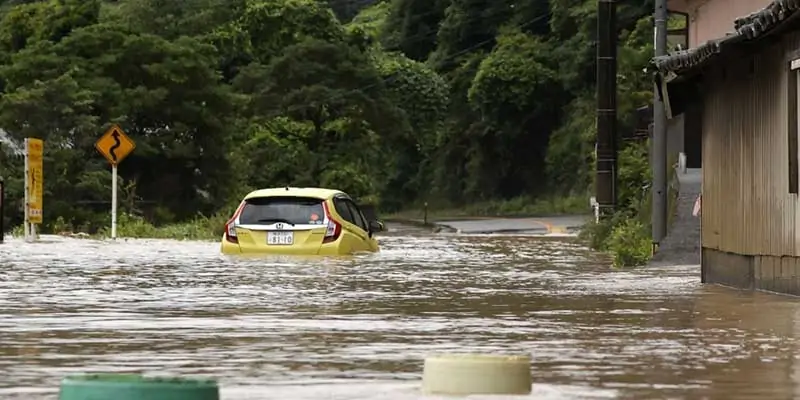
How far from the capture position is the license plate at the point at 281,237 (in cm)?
2491

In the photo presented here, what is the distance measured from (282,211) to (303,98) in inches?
1472

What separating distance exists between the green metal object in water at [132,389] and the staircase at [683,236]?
1781 centimetres

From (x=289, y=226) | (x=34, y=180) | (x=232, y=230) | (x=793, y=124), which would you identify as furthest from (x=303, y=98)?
(x=793, y=124)

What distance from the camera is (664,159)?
27156mm

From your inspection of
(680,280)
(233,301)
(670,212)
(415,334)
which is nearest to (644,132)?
Answer: (670,212)

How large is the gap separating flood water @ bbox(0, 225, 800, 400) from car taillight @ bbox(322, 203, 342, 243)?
1.95m

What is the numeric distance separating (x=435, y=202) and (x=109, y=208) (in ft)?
133

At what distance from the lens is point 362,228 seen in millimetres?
26906

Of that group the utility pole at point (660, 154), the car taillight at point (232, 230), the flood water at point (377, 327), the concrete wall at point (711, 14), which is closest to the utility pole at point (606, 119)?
the concrete wall at point (711, 14)

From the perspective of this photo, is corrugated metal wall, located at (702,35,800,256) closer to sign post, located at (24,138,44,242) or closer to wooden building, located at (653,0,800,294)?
wooden building, located at (653,0,800,294)

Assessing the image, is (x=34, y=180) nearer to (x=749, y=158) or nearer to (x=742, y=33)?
(x=749, y=158)

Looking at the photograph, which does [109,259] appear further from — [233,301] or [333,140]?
[333,140]

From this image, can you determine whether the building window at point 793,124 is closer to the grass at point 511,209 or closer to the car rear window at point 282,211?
the car rear window at point 282,211

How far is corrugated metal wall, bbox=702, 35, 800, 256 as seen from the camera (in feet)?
55.0
